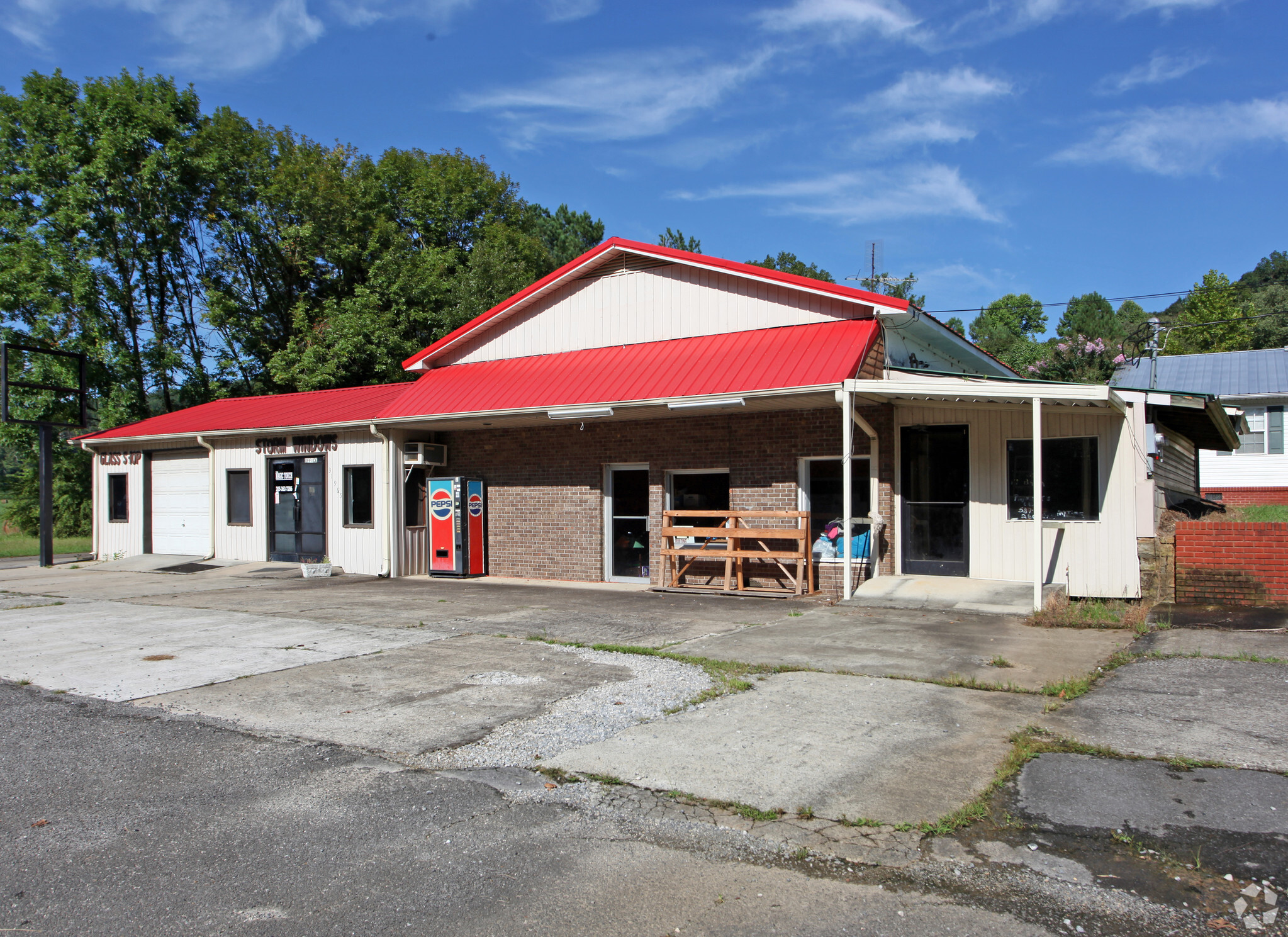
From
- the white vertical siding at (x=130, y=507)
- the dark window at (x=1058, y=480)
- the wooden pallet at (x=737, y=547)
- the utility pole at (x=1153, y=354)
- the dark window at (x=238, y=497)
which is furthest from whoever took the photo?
the utility pole at (x=1153, y=354)

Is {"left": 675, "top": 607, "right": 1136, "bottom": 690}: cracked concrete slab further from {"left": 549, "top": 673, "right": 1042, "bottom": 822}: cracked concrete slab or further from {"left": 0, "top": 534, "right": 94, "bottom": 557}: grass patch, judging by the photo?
{"left": 0, "top": 534, "right": 94, "bottom": 557}: grass patch

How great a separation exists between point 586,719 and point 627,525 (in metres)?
9.47

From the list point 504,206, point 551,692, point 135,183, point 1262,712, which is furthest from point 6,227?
point 1262,712

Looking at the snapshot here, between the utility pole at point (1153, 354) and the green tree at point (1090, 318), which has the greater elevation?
the green tree at point (1090, 318)

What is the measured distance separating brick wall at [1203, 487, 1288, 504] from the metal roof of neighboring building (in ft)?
9.69

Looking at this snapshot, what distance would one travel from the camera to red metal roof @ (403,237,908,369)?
43.7 feet

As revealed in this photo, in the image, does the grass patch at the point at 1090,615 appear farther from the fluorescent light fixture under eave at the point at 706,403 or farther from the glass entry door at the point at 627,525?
the glass entry door at the point at 627,525

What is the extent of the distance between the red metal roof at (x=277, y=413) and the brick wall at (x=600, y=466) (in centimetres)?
227

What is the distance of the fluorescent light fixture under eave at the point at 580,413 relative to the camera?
1399 cm

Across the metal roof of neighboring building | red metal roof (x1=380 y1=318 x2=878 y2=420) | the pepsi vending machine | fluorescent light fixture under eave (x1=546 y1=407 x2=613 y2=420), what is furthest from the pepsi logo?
the metal roof of neighboring building

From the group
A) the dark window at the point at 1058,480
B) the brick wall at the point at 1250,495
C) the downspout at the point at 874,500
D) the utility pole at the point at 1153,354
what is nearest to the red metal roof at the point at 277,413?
the downspout at the point at 874,500

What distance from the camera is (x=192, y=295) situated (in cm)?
3425

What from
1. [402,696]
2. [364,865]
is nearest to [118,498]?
[402,696]

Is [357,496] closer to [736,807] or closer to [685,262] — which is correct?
[685,262]
